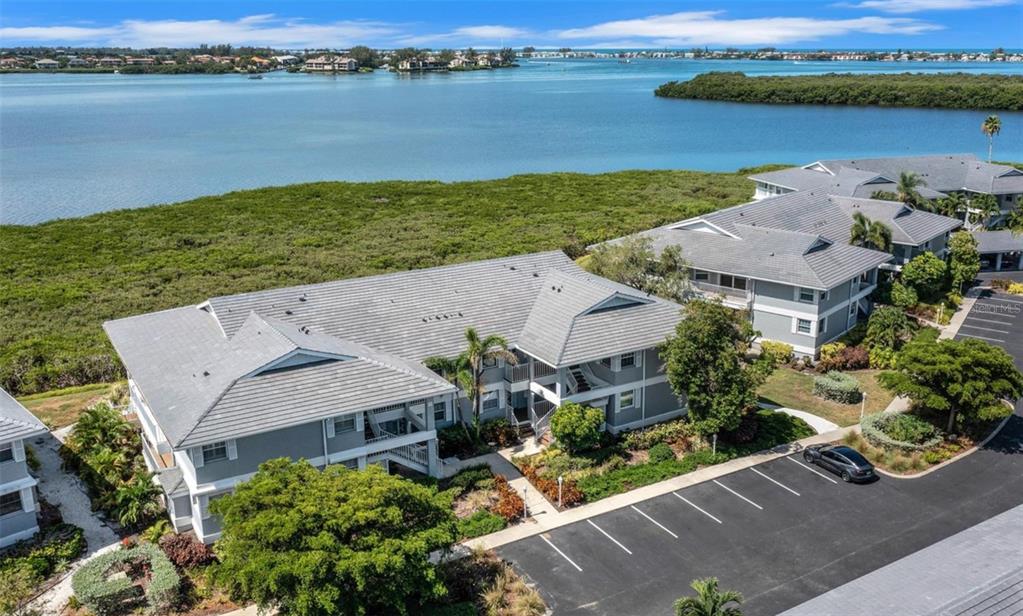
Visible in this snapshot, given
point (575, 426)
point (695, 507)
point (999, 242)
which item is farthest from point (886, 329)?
point (999, 242)

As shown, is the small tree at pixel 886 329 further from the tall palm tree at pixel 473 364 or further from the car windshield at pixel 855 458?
the tall palm tree at pixel 473 364

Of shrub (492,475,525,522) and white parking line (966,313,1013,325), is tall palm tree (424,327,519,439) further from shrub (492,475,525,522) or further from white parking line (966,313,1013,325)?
white parking line (966,313,1013,325)

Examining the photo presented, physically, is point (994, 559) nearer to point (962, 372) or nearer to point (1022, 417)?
point (962, 372)

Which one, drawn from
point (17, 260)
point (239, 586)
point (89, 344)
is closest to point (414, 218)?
point (17, 260)

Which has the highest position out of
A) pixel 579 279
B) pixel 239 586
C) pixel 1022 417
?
pixel 579 279

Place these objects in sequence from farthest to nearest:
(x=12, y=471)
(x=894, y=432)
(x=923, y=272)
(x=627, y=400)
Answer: (x=923, y=272), (x=627, y=400), (x=894, y=432), (x=12, y=471)

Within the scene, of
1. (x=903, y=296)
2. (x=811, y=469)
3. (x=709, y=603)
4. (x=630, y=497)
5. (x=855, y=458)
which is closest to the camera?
(x=709, y=603)

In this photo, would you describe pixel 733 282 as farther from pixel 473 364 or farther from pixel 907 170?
pixel 907 170
